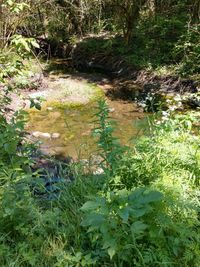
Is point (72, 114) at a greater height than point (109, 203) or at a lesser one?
lesser

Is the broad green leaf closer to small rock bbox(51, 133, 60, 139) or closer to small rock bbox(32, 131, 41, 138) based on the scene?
small rock bbox(51, 133, 60, 139)

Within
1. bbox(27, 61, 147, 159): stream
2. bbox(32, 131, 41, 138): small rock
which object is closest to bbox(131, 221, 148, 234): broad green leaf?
bbox(27, 61, 147, 159): stream

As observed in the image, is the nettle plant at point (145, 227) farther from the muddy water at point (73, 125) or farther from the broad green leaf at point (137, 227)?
the muddy water at point (73, 125)

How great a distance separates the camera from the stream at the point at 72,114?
19.5ft

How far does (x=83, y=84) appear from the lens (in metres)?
8.94

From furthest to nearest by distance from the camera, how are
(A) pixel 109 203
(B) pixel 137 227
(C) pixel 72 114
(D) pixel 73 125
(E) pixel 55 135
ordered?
(C) pixel 72 114
(D) pixel 73 125
(E) pixel 55 135
(A) pixel 109 203
(B) pixel 137 227

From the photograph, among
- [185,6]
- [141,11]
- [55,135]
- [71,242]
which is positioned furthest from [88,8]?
[71,242]

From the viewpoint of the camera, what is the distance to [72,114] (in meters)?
7.34

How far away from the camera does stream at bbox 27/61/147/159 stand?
19.5 feet

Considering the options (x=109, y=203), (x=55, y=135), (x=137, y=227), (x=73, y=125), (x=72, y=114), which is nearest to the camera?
(x=137, y=227)

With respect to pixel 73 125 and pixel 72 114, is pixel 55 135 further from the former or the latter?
pixel 72 114

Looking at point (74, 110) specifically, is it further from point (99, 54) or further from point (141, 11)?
point (141, 11)

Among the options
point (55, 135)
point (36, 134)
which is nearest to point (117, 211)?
point (55, 135)

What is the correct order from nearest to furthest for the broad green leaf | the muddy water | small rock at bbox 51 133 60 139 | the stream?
the broad green leaf, the muddy water, the stream, small rock at bbox 51 133 60 139
